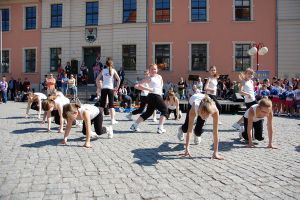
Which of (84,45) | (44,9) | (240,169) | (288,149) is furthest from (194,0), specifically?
(240,169)

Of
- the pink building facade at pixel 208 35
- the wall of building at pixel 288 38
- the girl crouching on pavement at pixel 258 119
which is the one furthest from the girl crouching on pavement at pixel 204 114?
the wall of building at pixel 288 38

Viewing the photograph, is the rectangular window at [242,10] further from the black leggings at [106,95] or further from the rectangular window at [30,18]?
the black leggings at [106,95]

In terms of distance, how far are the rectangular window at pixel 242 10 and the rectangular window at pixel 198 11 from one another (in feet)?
7.63

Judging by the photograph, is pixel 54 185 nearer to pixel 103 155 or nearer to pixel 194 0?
pixel 103 155

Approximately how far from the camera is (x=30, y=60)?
31.9 m

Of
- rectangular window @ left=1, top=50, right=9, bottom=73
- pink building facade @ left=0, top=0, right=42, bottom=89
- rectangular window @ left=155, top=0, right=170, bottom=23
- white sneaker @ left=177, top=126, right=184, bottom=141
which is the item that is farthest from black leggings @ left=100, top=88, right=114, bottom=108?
rectangular window @ left=1, top=50, right=9, bottom=73

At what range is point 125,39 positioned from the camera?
91.8 ft

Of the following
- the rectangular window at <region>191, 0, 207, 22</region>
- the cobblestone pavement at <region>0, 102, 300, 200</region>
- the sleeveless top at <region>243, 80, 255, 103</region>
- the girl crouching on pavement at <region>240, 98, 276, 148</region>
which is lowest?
the cobblestone pavement at <region>0, 102, 300, 200</region>

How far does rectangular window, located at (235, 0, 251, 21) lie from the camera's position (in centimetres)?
2673

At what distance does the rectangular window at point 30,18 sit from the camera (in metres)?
31.9

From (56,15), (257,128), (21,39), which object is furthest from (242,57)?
(257,128)

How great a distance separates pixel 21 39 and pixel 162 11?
13.2m

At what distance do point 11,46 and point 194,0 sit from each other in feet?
55.0

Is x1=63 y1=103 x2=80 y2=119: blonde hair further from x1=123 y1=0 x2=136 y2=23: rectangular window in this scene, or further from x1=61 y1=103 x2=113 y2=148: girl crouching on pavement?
x1=123 y1=0 x2=136 y2=23: rectangular window
